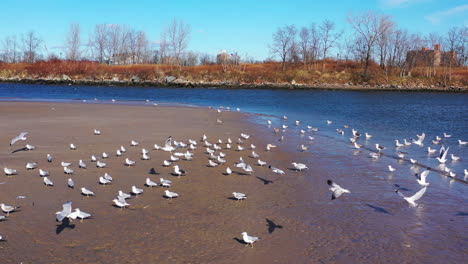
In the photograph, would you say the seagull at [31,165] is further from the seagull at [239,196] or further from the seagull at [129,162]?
the seagull at [239,196]

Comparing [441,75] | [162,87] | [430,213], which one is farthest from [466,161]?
[441,75]

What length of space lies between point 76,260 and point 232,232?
8.16 feet

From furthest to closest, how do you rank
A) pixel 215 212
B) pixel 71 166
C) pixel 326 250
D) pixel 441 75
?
1. pixel 441 75
2. pixel 71 166
3. pixel 215 212
4. pixel 326 250

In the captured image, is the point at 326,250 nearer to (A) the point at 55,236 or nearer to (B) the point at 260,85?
(A) the point at 55,236

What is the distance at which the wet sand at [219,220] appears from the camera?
6.30 m

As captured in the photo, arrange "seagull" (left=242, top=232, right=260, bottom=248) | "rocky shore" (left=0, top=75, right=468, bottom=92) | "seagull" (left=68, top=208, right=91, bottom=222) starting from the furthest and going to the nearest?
"rocky shore" (left=0, top=75, right=468, bottom=92)
"seagull" (left=68, top=208, right=91, bottom=222)
"seagull" (left=242, top=232, right=260, bottom=248)

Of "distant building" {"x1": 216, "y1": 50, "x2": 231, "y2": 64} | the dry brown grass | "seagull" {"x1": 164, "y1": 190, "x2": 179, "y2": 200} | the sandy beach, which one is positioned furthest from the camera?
"distant building" {"x1": 216, "y1": 50, "x2": 231, "y2": 64}

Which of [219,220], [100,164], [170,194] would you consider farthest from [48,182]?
[219,220]

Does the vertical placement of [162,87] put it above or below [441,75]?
below

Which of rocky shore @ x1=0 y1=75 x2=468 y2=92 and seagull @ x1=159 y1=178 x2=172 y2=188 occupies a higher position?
rocky shore @ x1=0 y1=75 x2=468 y2=92

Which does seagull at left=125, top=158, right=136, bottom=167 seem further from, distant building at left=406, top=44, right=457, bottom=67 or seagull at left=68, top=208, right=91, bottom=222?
distant building at left=406, top=44, right=457, bottom=67

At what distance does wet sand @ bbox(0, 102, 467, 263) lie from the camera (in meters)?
6.30

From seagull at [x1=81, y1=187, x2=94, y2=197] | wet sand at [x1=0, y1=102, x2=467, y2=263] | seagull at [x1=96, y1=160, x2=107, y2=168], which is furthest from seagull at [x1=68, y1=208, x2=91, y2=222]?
seagull at [x1=96, y1=160, x2=107, y2=168]

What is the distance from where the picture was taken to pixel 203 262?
19.8 ft
